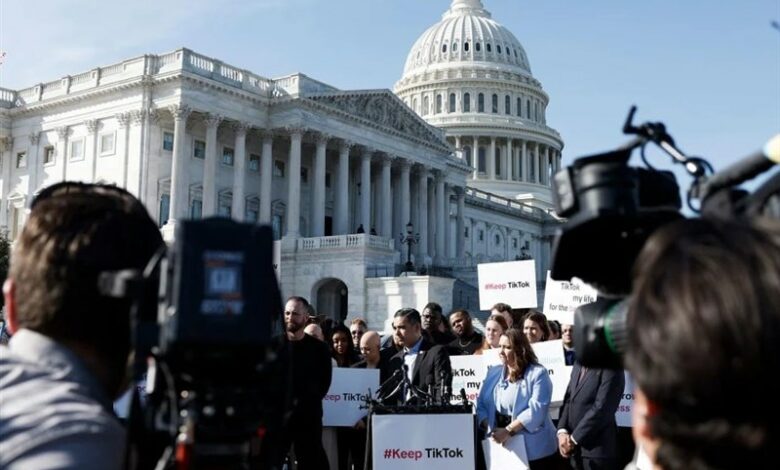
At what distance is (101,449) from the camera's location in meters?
1.94

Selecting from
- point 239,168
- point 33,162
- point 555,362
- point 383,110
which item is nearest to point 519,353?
point 555,362

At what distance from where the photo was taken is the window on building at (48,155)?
5184cm

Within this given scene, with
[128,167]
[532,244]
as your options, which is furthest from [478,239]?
[128,167]

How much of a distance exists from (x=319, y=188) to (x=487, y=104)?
47.8m

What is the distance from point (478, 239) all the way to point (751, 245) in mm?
77623

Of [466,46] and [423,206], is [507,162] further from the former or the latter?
[423,206]

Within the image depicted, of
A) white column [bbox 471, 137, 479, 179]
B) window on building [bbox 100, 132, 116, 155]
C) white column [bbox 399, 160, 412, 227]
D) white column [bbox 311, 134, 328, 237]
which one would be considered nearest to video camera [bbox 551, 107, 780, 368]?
window on building [bbox 100, 132, 116, 155]

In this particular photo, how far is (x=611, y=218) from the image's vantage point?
2.06 metres

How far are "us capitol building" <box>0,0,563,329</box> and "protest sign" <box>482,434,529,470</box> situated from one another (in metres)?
35.9

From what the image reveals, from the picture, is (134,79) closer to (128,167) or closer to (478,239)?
(128,167)

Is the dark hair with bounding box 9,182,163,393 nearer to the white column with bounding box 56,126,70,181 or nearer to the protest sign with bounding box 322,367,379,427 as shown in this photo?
the protest sign with bounding box 322,367,379,427

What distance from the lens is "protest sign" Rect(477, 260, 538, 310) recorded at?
13219 millimetres

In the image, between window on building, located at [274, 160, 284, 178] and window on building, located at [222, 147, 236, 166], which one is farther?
window on building, located at [274, 160, 284, 178]

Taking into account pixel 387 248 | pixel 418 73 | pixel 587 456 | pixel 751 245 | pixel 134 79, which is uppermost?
pixel 418 73
